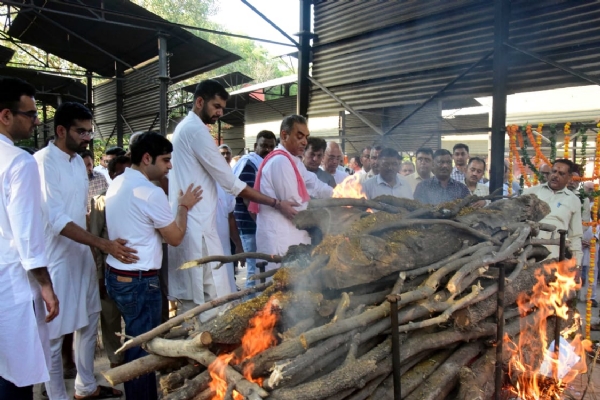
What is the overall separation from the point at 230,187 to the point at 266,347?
186 centimetres

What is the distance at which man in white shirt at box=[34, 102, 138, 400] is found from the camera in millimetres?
3254

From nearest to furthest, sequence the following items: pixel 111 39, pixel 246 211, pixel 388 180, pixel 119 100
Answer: pixel 246 211 → pixel 388 180 → pixel 111 39 → pixel 119 100

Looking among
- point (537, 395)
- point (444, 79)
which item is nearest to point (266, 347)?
point (537, 395)

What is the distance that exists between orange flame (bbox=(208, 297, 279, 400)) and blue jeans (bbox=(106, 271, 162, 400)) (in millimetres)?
1405

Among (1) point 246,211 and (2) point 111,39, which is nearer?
(1) point 246,211

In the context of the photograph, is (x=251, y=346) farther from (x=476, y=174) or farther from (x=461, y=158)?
(x=461, y=158)

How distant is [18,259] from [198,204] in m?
1.37

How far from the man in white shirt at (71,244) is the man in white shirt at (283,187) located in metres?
1.29

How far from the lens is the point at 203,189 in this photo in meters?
3.70

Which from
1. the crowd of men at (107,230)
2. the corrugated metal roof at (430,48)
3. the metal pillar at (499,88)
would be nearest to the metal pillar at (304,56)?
the corrugated metal roof at (430,48)

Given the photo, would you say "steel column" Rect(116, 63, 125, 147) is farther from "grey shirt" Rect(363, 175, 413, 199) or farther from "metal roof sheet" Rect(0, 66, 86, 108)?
"grey shirt" Rect(363, 175, 413, 199)

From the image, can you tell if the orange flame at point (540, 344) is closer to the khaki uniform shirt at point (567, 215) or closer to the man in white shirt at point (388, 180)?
the khaki uniform shirt at point (567, 215)

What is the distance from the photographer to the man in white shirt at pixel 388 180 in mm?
5234

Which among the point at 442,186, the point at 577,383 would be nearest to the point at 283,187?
the point at 442,186
